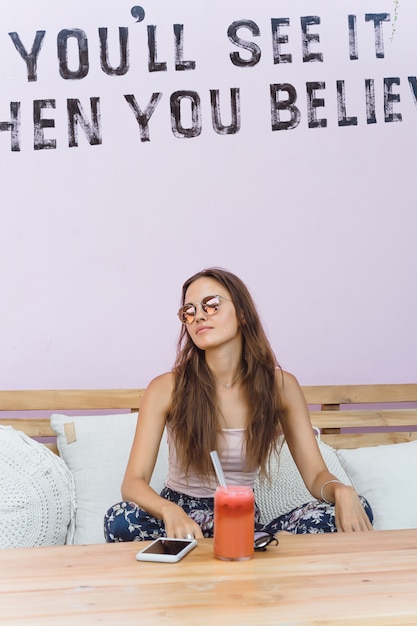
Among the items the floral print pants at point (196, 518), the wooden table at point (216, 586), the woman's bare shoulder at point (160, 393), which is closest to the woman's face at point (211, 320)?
the woman's bare shoulder at point (160, 393)

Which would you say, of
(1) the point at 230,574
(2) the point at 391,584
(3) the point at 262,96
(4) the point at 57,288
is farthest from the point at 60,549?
(3) the point at 262,96

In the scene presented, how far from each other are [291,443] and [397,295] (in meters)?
0.85

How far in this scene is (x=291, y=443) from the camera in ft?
6.22

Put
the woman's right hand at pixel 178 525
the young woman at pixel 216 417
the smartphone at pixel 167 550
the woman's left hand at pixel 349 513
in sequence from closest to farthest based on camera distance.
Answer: the smartphone at pixel 167 550, the woman's right hand at pixel 178 525, the woman's left hand at pixel 349 513, the young woman at pixel 216 417

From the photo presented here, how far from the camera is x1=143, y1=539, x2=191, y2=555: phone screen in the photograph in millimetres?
1249

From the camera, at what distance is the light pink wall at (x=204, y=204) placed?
2467 millimetres

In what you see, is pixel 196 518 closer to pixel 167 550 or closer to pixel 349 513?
pixel 349 513

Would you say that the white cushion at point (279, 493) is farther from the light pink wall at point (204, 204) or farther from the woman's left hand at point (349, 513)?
the woman's left hand at point (349, 513)

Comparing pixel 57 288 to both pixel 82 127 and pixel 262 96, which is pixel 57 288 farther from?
pixel 262 96

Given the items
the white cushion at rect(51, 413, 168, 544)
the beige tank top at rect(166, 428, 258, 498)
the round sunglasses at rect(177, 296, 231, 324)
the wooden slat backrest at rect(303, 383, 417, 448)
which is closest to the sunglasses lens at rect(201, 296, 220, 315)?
the round sunglasses at rect(177, 296, 231, 324)

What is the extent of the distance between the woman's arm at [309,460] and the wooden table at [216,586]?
0.19 meters

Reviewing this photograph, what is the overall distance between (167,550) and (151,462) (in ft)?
1.68

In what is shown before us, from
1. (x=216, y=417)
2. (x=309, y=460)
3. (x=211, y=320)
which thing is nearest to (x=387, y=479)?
(x=309, y=460)

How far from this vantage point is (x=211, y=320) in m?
Result: 1.88
